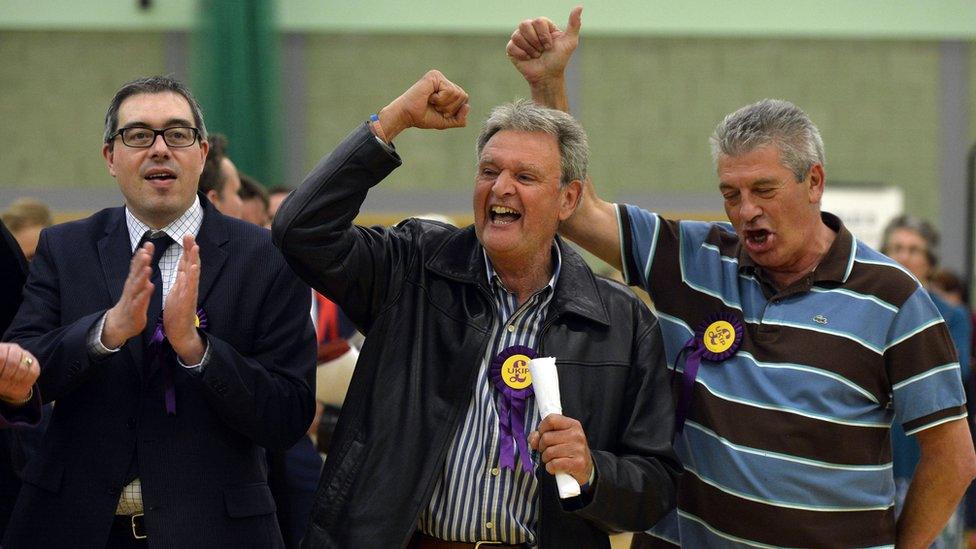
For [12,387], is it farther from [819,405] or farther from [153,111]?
[819,405]

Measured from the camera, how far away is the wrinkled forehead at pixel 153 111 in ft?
10.0

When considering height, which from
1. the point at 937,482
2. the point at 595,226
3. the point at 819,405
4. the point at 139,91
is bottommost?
the point at 937,482

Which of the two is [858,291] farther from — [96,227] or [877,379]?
[96,227]

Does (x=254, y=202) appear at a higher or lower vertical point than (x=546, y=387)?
higher

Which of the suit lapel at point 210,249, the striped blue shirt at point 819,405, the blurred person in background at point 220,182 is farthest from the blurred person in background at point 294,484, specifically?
the striped blue shirt at point 819,405

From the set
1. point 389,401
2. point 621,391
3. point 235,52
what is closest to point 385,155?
point 389,401

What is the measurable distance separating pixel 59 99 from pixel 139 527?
7.87m

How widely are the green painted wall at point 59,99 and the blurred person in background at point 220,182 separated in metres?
6.02

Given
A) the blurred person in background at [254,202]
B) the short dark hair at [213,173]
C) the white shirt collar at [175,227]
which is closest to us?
the white shirt collar at [175,227]

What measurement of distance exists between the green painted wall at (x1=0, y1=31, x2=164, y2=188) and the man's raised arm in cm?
732

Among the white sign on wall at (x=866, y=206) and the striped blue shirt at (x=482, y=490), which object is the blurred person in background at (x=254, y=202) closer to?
the striped blue shirt at (x=482, y=490)

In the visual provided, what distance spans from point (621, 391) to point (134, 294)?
1.18 m

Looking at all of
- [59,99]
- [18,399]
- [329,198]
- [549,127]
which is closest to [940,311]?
[549,127]

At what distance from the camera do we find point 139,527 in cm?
291
